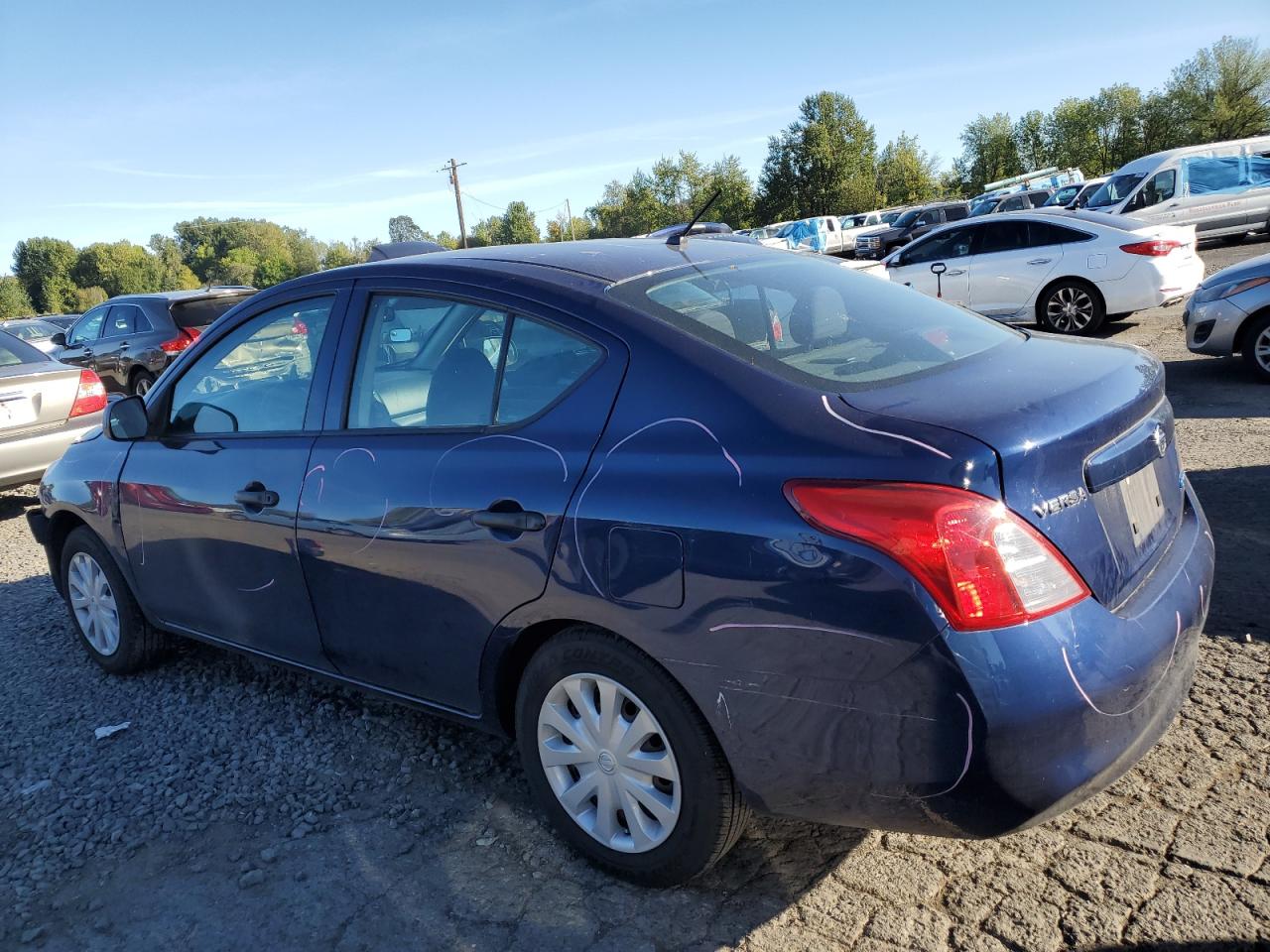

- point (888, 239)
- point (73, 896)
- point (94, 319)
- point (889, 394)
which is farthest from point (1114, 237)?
point (888, 239)

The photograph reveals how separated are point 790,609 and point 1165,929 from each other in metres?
1.16

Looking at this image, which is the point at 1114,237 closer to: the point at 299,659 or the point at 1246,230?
the point at 299,659

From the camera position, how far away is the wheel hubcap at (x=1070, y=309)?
1078 centimetres

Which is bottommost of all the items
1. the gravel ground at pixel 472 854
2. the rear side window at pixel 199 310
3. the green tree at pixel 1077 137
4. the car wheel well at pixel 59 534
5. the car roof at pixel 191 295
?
the gravel ground at pixel 472 854

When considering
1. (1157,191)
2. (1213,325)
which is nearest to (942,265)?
(1213,325)

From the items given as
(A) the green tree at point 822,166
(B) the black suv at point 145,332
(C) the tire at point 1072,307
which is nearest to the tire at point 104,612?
(B) the black suv at point 145,332

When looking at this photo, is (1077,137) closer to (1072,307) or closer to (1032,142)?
(1032,142)

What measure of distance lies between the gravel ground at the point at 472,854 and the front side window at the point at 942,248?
857cm

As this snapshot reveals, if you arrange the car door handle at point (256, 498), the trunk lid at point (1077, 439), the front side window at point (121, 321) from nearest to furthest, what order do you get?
the trunk lid at point (1077, 439) → the car door handle at point (256, 498) → the front side window at point (121, 321)

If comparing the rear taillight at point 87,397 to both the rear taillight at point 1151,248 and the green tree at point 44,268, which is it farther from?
the green tree at point 44,268

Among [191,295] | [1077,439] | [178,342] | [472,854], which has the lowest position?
[472,854]

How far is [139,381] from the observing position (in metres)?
12.9

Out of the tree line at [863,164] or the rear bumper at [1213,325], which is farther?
the tree line at [863,164]

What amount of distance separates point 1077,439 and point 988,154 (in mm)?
82520
